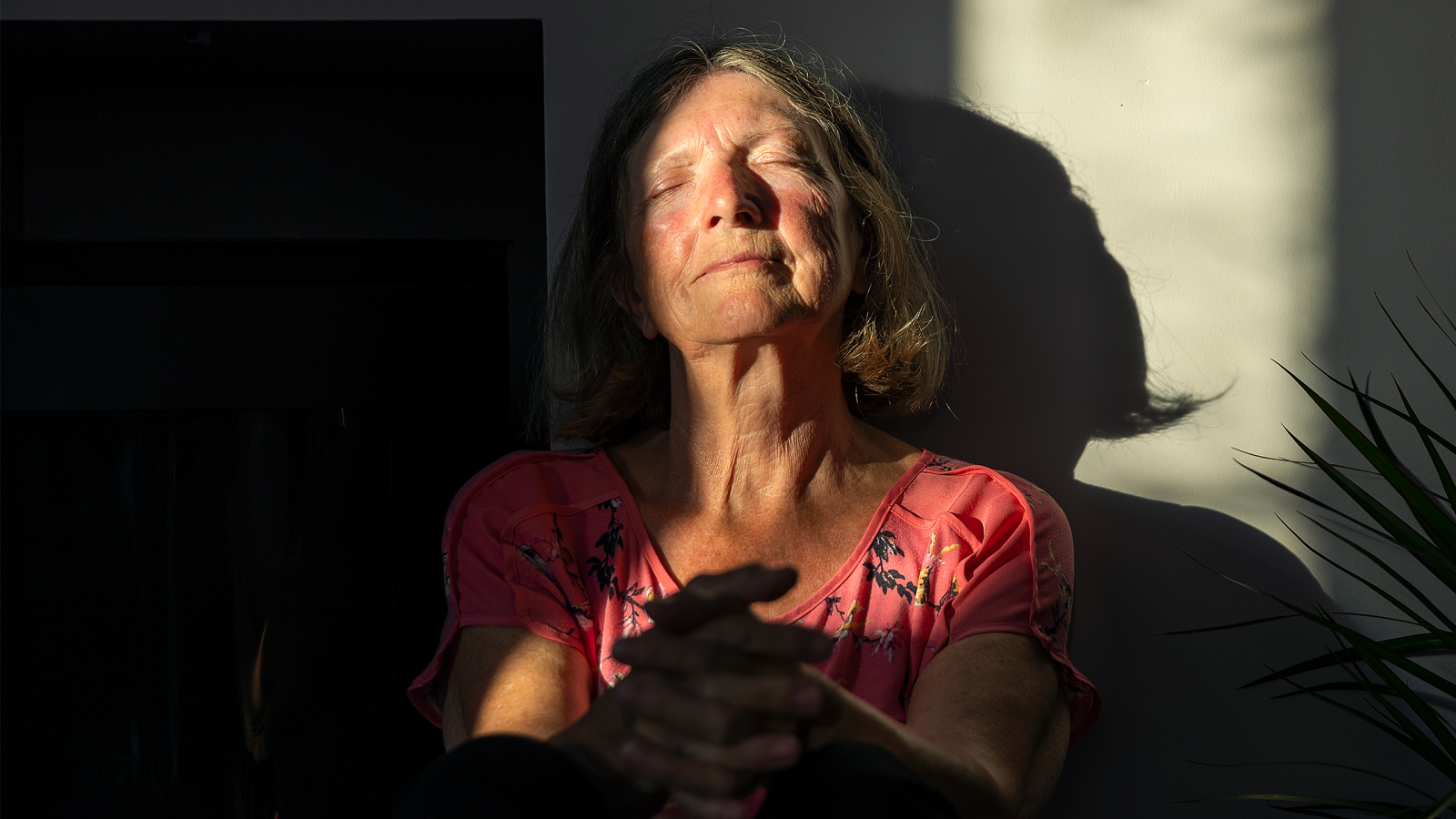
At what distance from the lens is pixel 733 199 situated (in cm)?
111

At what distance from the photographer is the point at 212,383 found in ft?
4.99

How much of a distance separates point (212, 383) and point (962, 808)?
1321 mm

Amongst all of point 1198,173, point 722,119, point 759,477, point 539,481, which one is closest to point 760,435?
point 759,477

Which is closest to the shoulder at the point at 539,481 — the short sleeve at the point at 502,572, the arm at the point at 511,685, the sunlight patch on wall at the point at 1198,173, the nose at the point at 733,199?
the short sleeve at the point at 502,572

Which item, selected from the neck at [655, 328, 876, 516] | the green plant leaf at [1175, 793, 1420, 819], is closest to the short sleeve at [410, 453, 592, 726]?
the neck at [655, 328, 876, 516]

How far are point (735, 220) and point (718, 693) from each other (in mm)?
598

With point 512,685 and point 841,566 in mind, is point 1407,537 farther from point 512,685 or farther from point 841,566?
point 512,685

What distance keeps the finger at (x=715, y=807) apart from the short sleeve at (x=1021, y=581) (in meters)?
0.43

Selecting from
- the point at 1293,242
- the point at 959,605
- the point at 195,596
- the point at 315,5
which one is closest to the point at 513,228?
the point at 315,5

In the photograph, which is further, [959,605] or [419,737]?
[419,737]

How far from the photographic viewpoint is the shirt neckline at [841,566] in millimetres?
1146

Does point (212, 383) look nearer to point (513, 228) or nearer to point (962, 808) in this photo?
point (513, 228)

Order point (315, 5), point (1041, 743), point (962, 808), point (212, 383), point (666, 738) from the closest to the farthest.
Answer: point (666, 738)
point (962, 808)
point (1041, 743)
point (315, 5)
point (212, 383)

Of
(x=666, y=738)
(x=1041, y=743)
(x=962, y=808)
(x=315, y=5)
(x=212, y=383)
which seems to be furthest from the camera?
(x=212, y=383)
